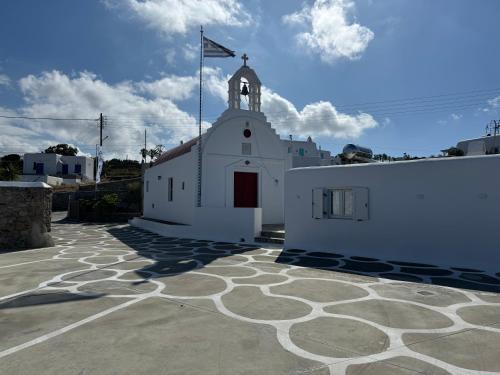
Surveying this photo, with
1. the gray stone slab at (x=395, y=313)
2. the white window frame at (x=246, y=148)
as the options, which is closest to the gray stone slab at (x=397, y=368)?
the gray stone slab at (x=395, y=313)

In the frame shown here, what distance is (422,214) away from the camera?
9.61 metres

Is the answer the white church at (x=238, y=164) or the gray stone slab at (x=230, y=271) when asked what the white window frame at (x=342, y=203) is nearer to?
the gray stone slab at (x=230, y=271)

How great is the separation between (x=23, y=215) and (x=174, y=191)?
767cm

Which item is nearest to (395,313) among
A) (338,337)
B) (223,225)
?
(338,337)

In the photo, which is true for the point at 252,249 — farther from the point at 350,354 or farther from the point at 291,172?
the point at 350,354

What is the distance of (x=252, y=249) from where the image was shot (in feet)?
39.5

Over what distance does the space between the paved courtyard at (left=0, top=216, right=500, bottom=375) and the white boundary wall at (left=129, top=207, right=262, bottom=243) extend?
4220 mm

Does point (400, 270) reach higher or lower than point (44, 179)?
lower

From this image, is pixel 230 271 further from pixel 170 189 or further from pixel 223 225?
pixel 170 189

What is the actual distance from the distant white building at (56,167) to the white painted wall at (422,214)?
50022 mm

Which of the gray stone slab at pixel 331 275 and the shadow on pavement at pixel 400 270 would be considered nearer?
the shadow on pavement at pixel 400 270

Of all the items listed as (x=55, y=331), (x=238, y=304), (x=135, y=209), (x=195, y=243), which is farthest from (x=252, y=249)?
(x=135, y=209)

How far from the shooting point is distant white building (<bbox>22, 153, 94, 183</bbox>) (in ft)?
179

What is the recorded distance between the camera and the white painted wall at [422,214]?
8.73m
